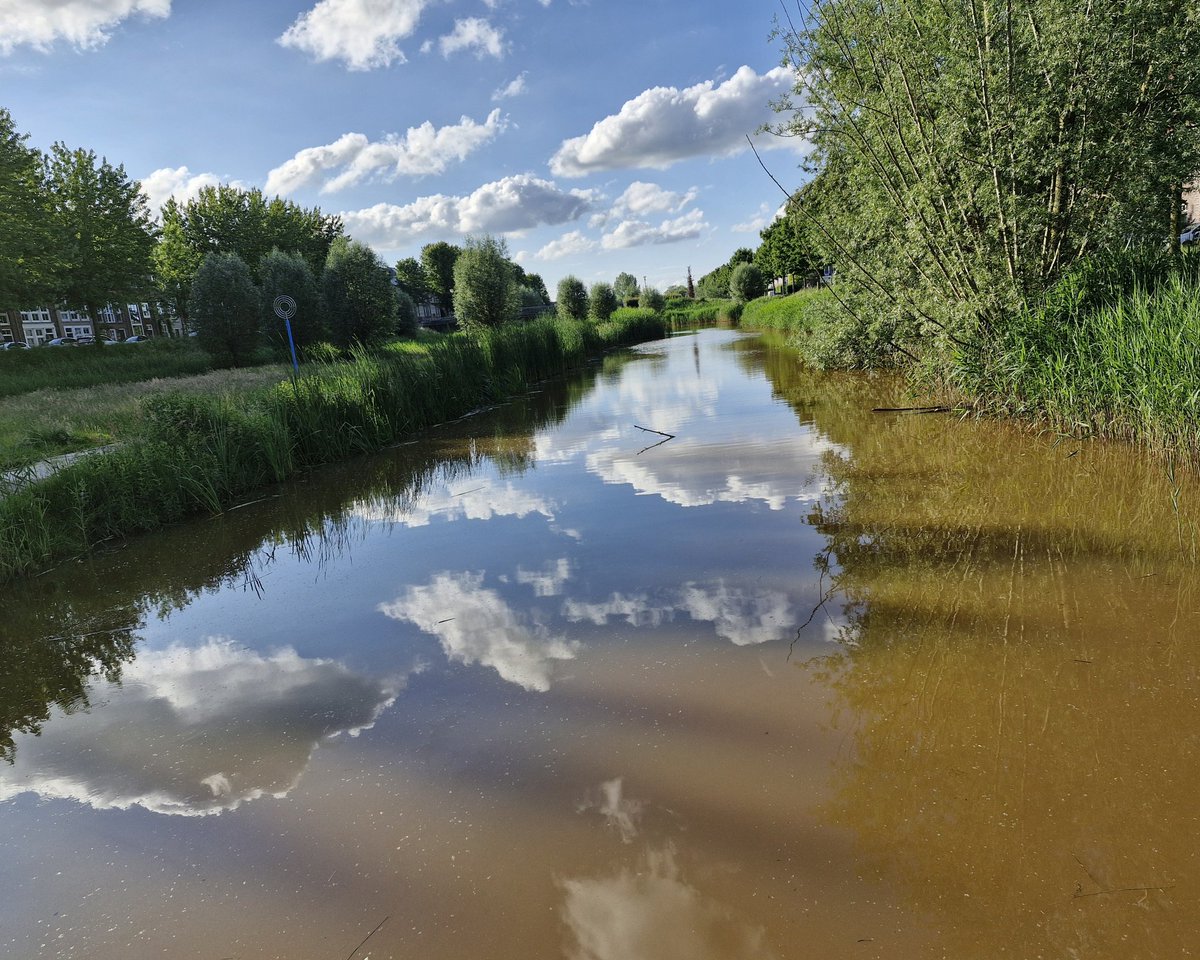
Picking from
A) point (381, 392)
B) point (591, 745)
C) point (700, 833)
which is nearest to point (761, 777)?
point (700, 833)

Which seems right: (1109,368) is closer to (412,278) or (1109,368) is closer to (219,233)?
(219,233)

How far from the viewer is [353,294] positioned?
25781mm

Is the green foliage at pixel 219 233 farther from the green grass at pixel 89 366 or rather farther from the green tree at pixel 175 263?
the green grass at pixel 89 366

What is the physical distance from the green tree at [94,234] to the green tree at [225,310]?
501 cm

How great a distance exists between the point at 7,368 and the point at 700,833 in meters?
27.1

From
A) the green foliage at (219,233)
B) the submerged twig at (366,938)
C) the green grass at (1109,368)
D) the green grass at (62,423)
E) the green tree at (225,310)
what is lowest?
the submerged twig at (366,938)

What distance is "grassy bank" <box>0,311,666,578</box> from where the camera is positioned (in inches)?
234

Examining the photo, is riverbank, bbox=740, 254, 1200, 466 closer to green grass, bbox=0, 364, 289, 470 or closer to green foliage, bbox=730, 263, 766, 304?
green grass, bbox=0, 364, 289, 470

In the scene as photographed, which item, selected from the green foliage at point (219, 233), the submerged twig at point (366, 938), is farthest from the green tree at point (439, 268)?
the submerged twig at point (366, 938)

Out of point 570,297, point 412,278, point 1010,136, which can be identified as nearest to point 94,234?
point 570,297

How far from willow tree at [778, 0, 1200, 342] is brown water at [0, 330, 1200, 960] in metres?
2.68

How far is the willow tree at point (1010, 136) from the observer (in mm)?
6152

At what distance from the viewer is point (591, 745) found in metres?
2.58

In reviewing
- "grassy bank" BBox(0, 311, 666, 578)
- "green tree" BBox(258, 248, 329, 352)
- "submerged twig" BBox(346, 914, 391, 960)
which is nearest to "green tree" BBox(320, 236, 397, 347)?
"green tree" BBox(258, 248, 329, 352)
